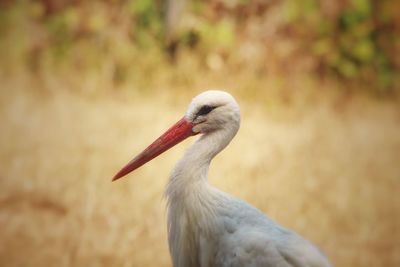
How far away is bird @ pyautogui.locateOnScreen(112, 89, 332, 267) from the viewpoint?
6.53 feet

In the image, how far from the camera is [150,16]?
4398 mm

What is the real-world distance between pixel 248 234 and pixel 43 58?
9.24 feet

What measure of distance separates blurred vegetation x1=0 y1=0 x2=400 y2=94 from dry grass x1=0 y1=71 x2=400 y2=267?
0.85 feet

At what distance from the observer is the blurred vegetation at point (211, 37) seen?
429 centimetres

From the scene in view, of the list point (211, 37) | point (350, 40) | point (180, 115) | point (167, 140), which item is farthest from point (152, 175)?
point (350, 40)

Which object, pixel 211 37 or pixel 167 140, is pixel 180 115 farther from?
pixel 167 140

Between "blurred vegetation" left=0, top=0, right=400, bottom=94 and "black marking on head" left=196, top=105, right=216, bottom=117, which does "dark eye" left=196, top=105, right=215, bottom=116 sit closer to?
"black marking on head" left=196, top=105, right=216, bottom=117

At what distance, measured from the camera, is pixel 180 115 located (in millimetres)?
3746

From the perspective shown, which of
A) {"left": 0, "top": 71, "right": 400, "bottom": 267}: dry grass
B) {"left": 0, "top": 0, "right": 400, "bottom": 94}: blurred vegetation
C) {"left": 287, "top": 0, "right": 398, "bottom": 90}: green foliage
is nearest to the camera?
{"left": 0, "top": 71, "right": 400, "bottom": 267}: dry grass

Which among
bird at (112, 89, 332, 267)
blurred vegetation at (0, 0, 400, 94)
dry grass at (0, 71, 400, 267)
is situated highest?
blurred vegetation at (0, 0, 400, 94)

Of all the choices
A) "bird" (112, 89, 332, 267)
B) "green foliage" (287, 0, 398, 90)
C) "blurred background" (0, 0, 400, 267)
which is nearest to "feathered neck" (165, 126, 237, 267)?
"bird" (112, 89, 332, 267)

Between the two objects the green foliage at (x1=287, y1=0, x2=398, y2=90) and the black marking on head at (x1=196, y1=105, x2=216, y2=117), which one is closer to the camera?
the black marking on head at (x1=196, y1=105, x2=216, y2=117)

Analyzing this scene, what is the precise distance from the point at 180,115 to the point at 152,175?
474mm

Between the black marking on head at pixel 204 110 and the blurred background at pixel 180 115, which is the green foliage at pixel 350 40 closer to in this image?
the blurred background at pixel 180 115
